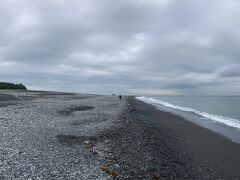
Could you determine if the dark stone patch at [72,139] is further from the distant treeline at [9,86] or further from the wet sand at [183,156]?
the distant treeline at [9,86]

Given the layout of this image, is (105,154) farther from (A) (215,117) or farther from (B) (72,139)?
(A) (215,117)

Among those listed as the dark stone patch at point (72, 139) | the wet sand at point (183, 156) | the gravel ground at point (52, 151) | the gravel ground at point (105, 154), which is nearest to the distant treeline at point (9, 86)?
the gravel ground at point (105, 154)

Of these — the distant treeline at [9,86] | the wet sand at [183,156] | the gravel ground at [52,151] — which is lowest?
the wet sand at [183,156]

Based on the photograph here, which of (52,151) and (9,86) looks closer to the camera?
(52,151)

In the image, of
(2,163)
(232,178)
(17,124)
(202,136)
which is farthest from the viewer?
(202,136)

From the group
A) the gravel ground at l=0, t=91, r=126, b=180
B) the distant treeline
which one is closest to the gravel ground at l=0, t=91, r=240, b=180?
the gravel ground at l=0, t=91, r=126, b=180

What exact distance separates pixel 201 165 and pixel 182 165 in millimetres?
1092

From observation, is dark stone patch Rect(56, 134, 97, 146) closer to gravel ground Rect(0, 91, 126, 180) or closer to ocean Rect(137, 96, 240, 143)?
gravel ground Rect(0, 91, 126, 180)

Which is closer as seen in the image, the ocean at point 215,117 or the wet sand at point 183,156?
the wet sand at point 183,156

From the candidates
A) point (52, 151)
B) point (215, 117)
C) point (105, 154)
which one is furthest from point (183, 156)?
point (215, 117)

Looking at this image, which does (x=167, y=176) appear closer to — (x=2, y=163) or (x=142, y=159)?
(x=142, y=159)

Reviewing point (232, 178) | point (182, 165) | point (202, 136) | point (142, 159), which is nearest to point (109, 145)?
point (142, 159)

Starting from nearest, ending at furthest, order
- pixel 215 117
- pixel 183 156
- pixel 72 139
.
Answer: pixel 183 156
pixel 72 139
pixel 215 117

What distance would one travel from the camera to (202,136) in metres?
22.0
